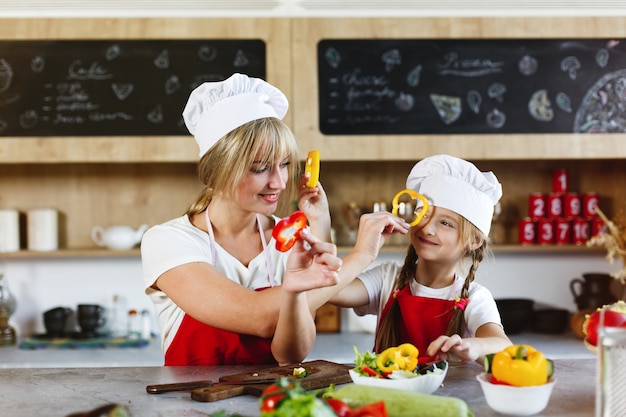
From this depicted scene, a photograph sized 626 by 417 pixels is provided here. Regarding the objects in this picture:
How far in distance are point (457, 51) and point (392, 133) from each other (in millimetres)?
507

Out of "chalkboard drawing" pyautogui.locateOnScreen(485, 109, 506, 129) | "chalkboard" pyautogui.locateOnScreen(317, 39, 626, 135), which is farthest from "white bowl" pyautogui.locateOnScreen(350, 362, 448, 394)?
"chalkboard drawing" pyautogui.locateOnScreen(485, 109, 506, 129)

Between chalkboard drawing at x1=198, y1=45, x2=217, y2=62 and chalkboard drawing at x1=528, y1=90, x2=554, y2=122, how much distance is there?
1.53 meters

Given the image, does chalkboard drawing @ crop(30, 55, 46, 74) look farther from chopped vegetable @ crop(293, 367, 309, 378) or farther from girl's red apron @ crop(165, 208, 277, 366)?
chopped vegetable @ crop(293, 367, 309, 378)

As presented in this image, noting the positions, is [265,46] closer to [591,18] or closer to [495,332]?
[591,18]

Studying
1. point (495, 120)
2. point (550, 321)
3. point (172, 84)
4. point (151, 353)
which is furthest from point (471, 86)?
point (151, 353)

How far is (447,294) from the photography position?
215 centimetres

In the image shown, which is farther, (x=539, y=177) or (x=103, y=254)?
(x=539, y=177)

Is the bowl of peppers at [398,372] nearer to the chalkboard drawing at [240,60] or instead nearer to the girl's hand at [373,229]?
the girl's hand at [373,229]

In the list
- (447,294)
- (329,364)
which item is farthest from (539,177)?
(329,364)

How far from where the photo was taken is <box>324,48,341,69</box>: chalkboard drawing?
11.6 ft

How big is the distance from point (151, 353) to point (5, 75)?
1485 millimetres

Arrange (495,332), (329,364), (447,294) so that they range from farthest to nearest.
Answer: (447,294)
(495,332)
(329,364)

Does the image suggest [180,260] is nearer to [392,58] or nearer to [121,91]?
[121,91]

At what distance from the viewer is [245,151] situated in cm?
196
